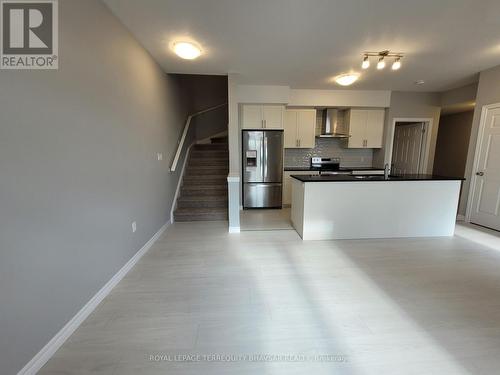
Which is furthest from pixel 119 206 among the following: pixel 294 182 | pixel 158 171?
pixel 294 182

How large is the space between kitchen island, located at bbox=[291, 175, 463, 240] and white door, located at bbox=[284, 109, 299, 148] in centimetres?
193

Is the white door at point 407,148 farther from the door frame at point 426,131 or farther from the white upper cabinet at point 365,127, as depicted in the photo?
the white upper cabinet at point 365,127

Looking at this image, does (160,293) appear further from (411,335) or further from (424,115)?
(424,115)

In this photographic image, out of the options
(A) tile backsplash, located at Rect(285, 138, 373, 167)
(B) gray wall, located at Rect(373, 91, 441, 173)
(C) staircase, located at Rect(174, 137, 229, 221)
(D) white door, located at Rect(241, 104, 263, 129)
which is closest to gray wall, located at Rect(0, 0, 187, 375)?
(C) staircase, located at Rect(174, 137, 229, 221)

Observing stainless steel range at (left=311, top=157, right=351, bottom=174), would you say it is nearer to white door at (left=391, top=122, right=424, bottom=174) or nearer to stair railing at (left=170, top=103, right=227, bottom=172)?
white door at (left=391, top=122, right=424, bottom=174)

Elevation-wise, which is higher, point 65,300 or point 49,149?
point 49,149

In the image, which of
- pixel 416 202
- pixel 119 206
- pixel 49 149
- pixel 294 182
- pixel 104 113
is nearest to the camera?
pixel 49 149

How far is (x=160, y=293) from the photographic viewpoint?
6.64ft

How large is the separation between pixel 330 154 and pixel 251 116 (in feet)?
7.42

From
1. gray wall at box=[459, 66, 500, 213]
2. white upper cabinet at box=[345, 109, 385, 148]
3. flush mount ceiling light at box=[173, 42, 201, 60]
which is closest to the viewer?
flush mount ceiling light at box=[173, 42, 201, 60]

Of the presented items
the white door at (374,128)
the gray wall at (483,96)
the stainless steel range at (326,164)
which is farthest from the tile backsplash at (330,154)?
the gray wall at (483,96)

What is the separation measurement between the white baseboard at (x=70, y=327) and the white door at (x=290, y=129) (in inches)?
153

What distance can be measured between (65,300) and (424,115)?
6.71 metres

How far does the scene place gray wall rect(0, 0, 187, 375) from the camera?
3.86 feet
